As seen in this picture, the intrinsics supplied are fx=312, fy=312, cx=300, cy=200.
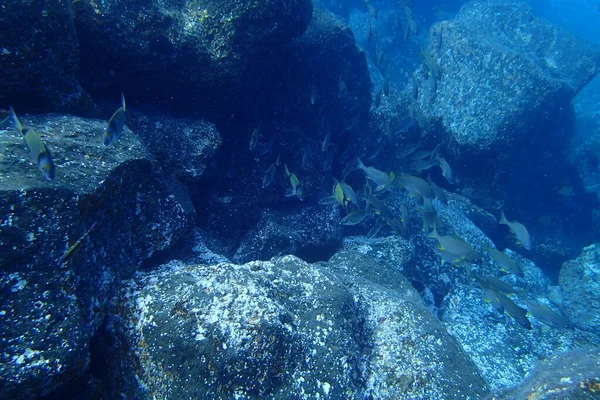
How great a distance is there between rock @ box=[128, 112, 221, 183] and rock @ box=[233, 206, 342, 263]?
5.21ft

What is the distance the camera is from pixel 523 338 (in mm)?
5758

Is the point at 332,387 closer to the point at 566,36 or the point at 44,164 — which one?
the point at 44,164

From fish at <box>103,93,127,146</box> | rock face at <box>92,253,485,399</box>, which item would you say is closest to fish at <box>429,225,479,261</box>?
rock face at <box>92,253,485,399</box>

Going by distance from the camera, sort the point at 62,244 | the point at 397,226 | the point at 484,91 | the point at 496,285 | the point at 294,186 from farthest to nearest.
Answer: the point at 484,91, the point at 397,226, the point at 496,285, the point at 294,186, the point at 62,244

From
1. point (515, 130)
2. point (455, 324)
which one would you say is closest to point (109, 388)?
point (455, 324)

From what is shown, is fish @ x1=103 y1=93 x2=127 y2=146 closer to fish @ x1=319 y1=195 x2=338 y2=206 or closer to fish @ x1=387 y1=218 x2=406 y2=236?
fish @ x1=319 y1=195 x2=338 y2=206

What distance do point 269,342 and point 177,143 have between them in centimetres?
312

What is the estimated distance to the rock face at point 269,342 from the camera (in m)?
2.45

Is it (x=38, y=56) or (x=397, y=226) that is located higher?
(x=397, y=226)

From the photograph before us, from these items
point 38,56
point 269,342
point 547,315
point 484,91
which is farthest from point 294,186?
point 484,91

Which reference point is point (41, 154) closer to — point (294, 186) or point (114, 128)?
point (114, 128)

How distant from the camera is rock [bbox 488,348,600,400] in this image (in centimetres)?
213

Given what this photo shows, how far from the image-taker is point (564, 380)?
7.58 ft

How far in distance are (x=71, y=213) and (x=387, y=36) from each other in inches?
633
